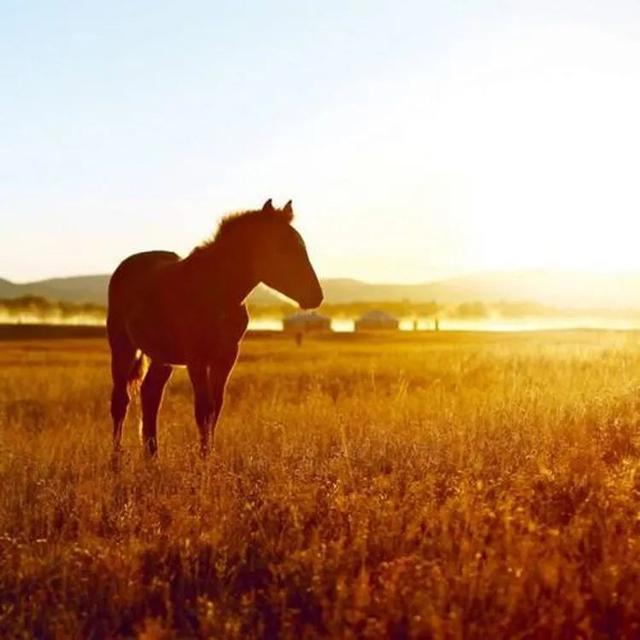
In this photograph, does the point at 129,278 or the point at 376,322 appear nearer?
the point at 129,278

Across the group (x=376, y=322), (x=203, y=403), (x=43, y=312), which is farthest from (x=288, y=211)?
(x=43, y=312)

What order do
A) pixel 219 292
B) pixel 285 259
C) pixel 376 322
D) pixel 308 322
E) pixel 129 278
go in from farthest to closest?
pixel 376 322
pixel 308 322
pixel 129 278
pixel 219 292
pixel 285 259

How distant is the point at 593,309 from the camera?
5773 inches

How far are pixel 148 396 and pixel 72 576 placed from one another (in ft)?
16.7

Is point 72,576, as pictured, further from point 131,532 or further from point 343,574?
point 343,574

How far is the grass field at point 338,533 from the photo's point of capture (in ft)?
15.0

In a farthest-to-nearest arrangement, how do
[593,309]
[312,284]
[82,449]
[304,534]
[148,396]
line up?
1. [593,309]
2. [148,396]
3. [82,449]
4. [312,284]
5. [304,534]

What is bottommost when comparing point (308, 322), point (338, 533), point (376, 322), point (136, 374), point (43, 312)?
point (376, 322)

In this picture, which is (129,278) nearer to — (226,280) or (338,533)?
(226,280)

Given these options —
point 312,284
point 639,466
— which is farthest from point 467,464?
point 312,284

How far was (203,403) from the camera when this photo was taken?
28.2 ft

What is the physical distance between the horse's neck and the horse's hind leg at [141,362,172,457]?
171 centimetres

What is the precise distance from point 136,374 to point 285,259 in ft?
9.87

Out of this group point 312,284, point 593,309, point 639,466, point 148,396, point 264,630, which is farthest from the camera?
point 593,309
